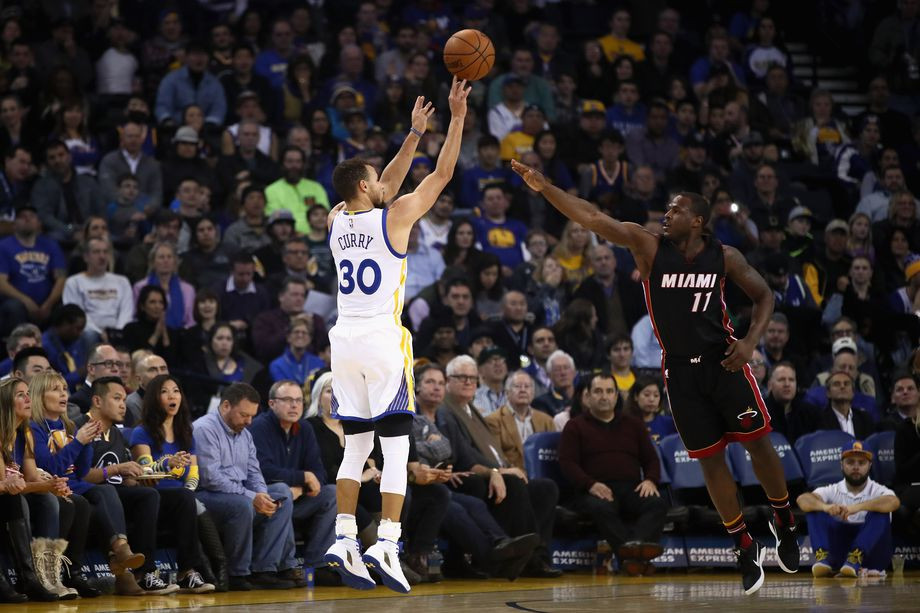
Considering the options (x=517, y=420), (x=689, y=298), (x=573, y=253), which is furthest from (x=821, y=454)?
(x=573, y=253)

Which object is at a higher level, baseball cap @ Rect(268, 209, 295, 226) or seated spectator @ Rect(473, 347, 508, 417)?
baseball cap @ Rect(268, 209, 295, 226)

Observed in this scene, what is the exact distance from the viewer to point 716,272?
Result: 8359mm

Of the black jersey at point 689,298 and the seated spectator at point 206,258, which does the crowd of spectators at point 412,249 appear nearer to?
the seated spectator at point 206,258

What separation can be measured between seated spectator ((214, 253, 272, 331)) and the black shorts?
5.98m

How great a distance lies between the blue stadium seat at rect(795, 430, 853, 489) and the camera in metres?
11.7

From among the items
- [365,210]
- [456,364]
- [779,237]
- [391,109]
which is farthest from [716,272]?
[391,109]

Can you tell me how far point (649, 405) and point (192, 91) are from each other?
720 centimetres

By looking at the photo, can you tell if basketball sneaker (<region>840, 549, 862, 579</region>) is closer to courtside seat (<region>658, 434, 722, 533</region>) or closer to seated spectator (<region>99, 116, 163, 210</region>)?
courtside seat (<region>658, 434, 722, 533</region>)

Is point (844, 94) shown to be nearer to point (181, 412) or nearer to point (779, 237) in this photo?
point (779, 237)

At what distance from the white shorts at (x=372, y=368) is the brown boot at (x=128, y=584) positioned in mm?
2467

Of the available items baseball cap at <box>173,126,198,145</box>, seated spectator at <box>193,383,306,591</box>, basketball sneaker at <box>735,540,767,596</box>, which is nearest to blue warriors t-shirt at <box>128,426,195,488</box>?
seated spectator at <box>193,383,306,591</box>

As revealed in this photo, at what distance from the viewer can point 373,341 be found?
24.8 ft

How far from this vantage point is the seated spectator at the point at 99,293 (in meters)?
12.8

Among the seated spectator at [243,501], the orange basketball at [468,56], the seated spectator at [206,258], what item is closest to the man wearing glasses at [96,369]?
the seated spectator at [243,501]
